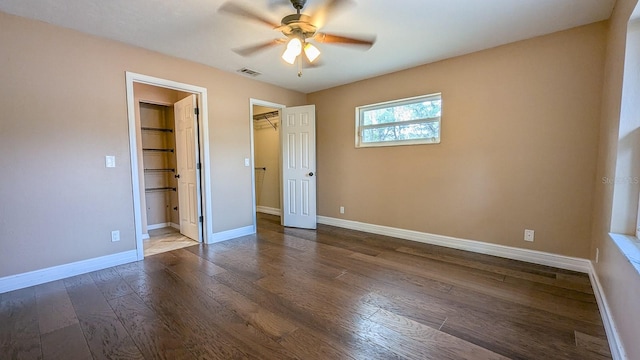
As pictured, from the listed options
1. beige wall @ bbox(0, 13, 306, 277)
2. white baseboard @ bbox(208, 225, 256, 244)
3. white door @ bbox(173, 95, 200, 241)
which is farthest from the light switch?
white baseboard @ bbox(208, 225, 256, 244)

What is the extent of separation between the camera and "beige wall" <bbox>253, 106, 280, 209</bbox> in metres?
5.81

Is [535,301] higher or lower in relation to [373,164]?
lower

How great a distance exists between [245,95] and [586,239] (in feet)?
15.0

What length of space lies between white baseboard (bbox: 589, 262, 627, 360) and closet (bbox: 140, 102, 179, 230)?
539cm

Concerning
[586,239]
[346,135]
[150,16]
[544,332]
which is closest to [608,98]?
[586,239]

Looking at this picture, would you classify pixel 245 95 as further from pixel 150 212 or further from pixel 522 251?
pixel 522 251

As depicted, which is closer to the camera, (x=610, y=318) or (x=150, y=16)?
(x=610, y=318)

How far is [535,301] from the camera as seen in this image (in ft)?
7.00

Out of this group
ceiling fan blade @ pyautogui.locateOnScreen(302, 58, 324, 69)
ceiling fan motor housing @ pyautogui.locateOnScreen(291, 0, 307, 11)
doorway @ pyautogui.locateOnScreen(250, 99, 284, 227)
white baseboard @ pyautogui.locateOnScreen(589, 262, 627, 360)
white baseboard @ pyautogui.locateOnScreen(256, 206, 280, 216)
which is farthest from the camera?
white baseboard @ pyautogui.locateOnScreen(256, 206, 280, 216)

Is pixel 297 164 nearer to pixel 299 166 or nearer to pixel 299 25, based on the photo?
pixel 299 166

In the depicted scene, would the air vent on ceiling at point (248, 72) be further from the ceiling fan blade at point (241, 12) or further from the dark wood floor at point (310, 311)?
the dark wood floor at point (310, 311)

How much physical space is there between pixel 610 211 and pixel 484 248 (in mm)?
1432

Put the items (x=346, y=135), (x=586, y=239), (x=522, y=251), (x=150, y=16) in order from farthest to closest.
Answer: (x=346, y=135) < (x=522, y=251) < (x=586, y=239) < (x=150, y=16)

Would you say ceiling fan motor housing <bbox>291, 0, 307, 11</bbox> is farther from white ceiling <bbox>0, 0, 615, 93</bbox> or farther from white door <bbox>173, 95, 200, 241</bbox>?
white door <bbox>173, 95, 200, 241</bbox>
